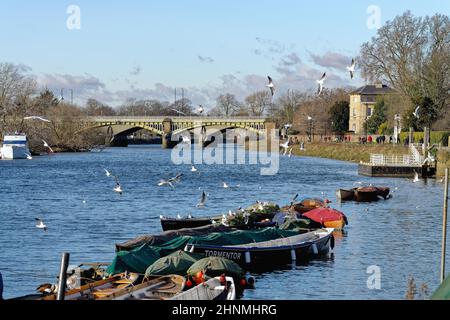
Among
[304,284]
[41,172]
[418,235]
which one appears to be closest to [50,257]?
[304,284]

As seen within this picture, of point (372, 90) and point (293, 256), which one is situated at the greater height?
point (372, 90)

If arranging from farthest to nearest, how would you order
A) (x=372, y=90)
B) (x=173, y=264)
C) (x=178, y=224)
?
(x=372, y=90)
(x=178, y=224)
(x=173, y=264)

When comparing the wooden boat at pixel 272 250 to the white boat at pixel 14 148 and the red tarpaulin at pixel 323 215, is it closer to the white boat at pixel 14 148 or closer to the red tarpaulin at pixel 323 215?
the red tarpaulin at pixel 323 215

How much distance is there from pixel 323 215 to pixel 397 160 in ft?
138

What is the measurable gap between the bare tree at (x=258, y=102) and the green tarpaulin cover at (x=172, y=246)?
496ft

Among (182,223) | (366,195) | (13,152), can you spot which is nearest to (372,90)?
(13,152)

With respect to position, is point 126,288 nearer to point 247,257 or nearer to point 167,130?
point 247,257

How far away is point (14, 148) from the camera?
4530 inches

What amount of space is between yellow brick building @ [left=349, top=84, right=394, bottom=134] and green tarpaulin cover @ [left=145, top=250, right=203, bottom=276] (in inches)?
4877

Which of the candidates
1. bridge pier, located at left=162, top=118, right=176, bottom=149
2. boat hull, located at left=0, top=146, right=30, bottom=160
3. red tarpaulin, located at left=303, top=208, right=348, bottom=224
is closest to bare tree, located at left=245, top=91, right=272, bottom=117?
bridge pier, located at left=162, top=118, right=176, bottom=149

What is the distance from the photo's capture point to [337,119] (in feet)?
479

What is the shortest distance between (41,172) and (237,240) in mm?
56180

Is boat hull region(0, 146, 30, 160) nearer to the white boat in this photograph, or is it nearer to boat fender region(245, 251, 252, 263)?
the white boat
